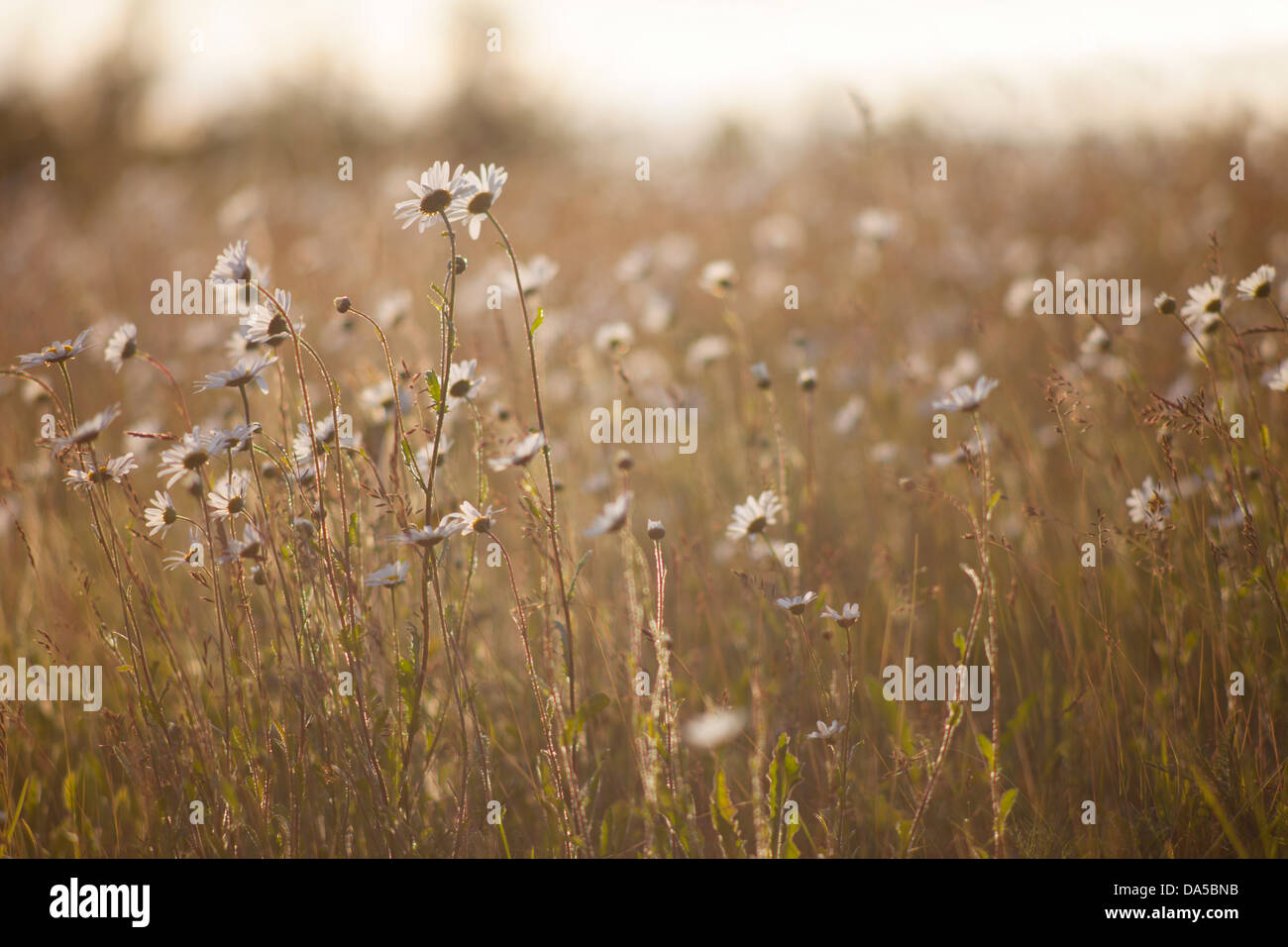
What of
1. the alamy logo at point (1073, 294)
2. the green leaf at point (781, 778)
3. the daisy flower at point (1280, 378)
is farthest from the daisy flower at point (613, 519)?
the alamy logo at point (1073, 294)

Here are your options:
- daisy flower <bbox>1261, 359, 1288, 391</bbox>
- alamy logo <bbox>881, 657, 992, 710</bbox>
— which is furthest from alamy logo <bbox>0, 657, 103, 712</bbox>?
daisy flower <bbox>1261, 359, 1288, 391</bbox>

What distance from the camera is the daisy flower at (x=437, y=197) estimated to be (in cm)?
136

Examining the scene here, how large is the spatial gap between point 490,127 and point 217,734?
1295cm

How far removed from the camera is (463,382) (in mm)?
1547

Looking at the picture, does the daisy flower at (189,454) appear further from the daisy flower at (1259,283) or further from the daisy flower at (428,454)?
the daisy flower at (1259,283)

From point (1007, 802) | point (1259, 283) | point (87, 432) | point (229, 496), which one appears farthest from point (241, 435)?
point (1259, 283)

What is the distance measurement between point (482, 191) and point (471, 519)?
0.53 m

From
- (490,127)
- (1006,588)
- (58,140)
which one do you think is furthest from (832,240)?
(490,127)

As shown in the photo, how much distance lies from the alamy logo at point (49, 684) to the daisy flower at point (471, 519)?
1.07 meters

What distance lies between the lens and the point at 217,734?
1.80 meters

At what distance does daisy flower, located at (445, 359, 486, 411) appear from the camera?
1524 mm

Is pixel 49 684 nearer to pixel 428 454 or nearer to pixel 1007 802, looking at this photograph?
pixel 428 454

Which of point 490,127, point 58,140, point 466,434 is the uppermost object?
point 490,127
